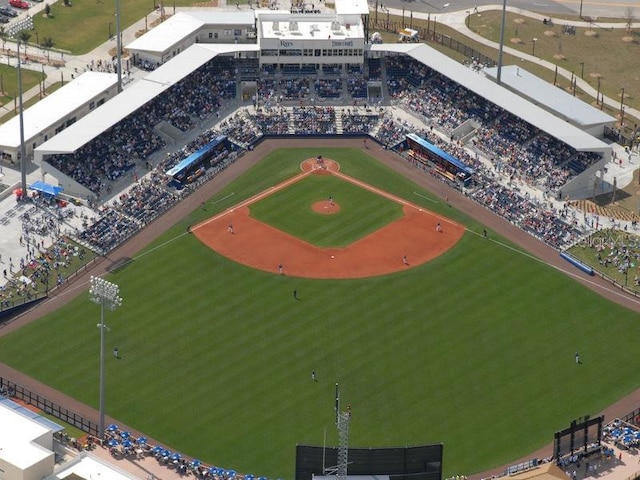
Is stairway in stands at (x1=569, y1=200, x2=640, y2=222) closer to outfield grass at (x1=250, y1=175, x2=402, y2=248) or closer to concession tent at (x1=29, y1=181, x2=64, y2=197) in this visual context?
outfield grass at (x1=250, y1=175, x2=402, y2=248)

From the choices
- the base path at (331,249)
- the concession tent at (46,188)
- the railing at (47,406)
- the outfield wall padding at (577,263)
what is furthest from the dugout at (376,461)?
the concession tent at (46,188)

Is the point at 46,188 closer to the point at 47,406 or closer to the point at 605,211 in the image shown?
the point at 47,406

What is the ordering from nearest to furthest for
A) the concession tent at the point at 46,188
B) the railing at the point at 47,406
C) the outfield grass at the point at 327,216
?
1. the railing at the point at 47,406
2. the outfield grass at the point at 327,216
3. the concession tent at the point at 46,188

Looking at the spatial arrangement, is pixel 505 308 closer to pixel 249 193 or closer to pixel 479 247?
pixel 479 247

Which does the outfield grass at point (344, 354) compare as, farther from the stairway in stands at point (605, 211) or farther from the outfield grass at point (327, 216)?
the stairway in stands at point (605, 211)

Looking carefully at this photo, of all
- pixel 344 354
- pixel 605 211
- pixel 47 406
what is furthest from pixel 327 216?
pixel 47 406

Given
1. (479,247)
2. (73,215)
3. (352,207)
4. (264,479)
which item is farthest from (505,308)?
(73,215)
